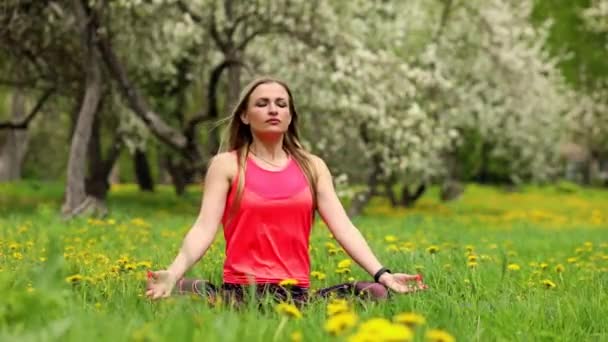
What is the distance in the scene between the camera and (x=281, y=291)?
4.58 metres

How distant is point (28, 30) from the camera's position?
14.8 meters

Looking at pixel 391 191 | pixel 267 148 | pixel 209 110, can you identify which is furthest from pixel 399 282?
pixel 391 191

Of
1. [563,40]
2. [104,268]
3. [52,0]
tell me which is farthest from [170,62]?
[563,40]

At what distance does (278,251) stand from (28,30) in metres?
11.5

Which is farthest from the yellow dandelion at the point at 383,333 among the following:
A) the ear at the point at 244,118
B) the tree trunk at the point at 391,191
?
the tree trunk at the point at 391,191

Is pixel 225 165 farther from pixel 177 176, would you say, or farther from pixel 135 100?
pixel 177 176

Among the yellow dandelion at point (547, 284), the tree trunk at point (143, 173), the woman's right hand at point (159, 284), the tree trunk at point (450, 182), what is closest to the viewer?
the woman's right hand at point (159, 284)

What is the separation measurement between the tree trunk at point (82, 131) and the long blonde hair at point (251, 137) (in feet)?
27.7

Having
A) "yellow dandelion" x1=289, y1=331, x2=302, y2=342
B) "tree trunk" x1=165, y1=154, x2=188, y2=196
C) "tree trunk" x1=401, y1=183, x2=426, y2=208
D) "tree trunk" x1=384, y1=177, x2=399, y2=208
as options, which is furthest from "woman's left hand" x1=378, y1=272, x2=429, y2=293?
"tree trunk" x1=165, y1=154, x2=188, y2=196

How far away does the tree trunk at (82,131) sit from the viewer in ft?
43.1

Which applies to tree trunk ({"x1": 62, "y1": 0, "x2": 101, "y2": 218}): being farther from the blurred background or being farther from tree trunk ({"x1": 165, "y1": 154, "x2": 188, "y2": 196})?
tree trunk ({"x1": 165, "y1": 154, "x2": 188, "y2": 196})

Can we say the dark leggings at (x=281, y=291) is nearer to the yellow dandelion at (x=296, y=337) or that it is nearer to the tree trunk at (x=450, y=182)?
the yellow dandelion at (x=296, y=337)

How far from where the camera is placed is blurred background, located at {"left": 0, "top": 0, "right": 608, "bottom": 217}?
14.5 meters

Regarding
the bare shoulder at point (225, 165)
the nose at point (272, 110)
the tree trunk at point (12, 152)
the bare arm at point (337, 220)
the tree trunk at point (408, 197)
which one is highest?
the nose at point (272, 110)
